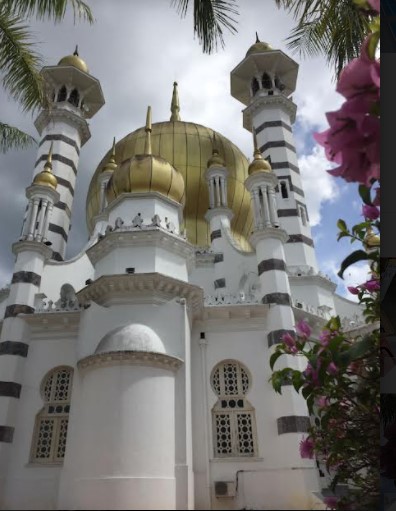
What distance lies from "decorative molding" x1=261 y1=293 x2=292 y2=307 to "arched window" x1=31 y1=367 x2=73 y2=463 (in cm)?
482

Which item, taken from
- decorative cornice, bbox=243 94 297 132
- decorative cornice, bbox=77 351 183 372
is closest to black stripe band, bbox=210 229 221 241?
decorative cornice, bbox=243 94 297 132

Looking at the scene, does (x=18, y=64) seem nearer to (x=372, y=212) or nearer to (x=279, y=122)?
(x=372, y=212)

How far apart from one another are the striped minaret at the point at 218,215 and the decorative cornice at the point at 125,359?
544 cm

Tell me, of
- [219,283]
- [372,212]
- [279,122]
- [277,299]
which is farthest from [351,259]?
[279,122]

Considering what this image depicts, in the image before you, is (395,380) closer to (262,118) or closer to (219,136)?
(262,118)

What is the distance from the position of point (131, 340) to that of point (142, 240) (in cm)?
264

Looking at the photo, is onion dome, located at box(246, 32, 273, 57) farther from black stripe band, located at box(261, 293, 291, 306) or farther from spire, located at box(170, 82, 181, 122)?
black stripe band, located at box(261, 293, 291, 306)

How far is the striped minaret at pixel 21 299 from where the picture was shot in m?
9.23

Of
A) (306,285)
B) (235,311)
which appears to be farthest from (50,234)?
(306,285)

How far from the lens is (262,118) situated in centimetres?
1692

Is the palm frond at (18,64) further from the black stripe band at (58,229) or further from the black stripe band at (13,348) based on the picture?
the black stripe band at (58,229)

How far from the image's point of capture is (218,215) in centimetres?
1423

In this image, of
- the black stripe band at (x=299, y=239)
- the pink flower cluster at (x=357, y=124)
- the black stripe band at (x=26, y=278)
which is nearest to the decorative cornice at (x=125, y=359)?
the black stripe band at (x=26, y=278)

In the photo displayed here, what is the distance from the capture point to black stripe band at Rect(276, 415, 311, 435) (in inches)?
349
